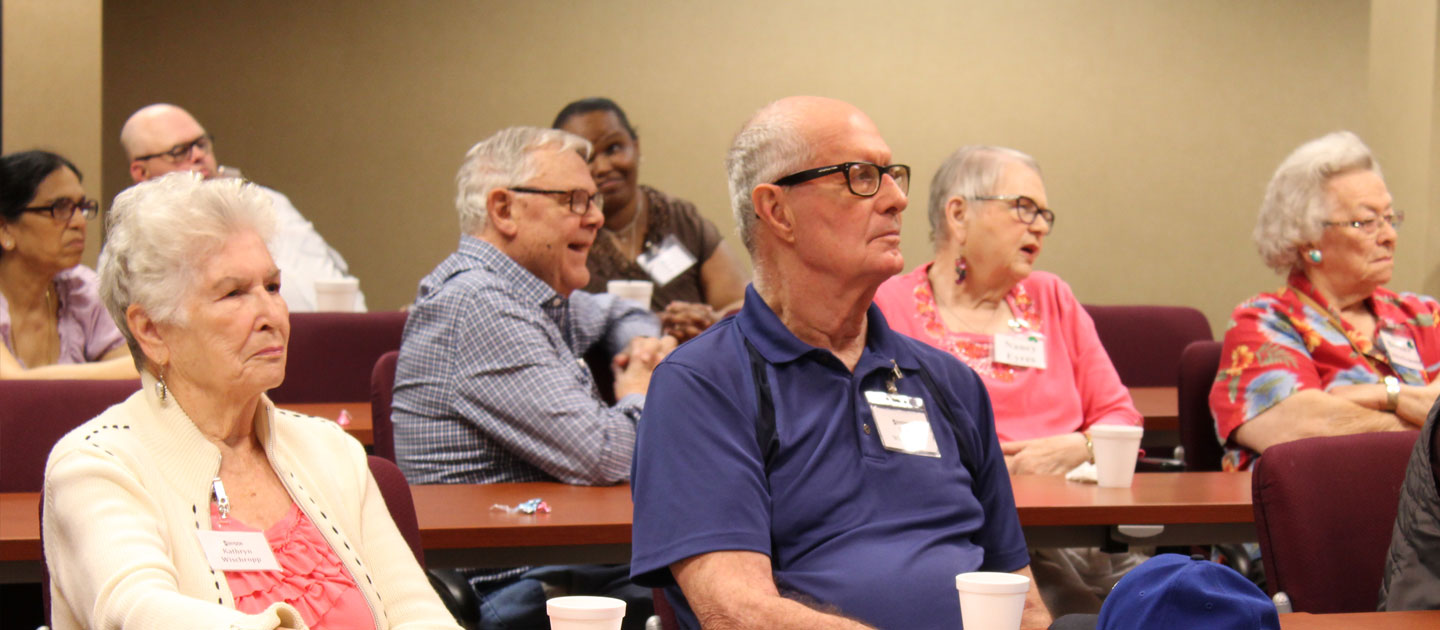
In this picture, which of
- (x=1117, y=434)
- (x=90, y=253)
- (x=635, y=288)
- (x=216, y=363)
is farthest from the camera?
(x=90, y=253)

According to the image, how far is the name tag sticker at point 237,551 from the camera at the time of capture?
1.71 m

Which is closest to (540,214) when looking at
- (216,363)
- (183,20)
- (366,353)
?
(366,353)

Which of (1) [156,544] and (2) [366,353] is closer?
(1) [156,544]

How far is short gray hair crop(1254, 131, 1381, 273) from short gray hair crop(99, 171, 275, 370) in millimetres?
2597

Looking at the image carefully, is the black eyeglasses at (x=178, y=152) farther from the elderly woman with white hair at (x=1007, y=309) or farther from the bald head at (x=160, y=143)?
the elderly woman with white hair at (x=1007, y=309)

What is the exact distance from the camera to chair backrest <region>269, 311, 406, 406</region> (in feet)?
12.5

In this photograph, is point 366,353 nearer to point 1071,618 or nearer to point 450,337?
point 450,337

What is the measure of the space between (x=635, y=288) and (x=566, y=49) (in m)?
3.39

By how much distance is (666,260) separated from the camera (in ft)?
16.0

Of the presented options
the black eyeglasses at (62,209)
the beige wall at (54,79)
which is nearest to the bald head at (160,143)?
the beige wall at (54,79)

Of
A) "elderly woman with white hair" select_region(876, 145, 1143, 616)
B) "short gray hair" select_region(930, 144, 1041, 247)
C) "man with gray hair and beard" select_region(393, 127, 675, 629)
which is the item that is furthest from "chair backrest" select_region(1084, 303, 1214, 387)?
"man with gray hair and beard" select_region(393, 127, 675, 629)

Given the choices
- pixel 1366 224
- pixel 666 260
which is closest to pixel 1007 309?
pixel 1366 224

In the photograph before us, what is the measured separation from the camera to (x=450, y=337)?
280cm

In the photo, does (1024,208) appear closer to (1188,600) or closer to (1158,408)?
(1158,408)
